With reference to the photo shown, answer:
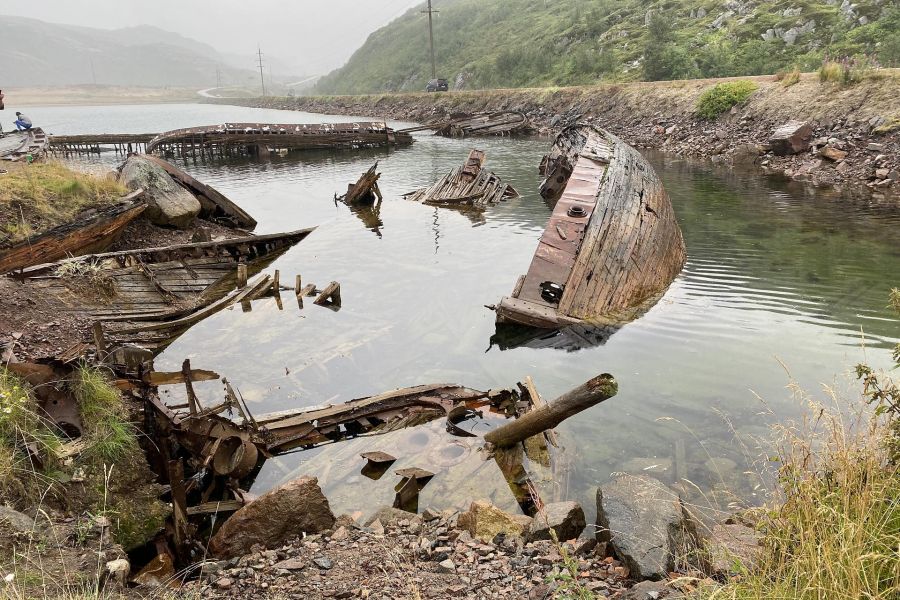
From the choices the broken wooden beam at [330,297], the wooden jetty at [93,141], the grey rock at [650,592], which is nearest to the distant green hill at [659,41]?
the broken wooden beam at [330,297]

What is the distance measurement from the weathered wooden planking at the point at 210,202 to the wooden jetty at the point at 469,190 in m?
9.53

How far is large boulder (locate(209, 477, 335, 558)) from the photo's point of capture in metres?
6.38

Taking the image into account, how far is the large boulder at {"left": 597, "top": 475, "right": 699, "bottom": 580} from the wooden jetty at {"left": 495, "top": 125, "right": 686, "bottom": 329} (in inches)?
213

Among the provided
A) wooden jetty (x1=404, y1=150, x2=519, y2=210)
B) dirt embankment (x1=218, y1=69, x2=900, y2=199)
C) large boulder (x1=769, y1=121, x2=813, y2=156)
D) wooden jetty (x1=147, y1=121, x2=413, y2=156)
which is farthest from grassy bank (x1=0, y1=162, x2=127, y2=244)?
wooden jetty (x1=147, y1=121, x2=413, y2=156)

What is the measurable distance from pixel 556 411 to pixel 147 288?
36.2ft

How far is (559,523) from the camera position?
246 inches

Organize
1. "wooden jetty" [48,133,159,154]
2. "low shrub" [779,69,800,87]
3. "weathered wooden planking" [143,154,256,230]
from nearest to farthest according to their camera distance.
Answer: "weathered wooden planking" [143,154,256,230] < "low shrub" [779,69,800,87] < "wooden jetty" [48,133,159,154]

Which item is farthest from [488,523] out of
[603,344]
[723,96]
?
[723,96]

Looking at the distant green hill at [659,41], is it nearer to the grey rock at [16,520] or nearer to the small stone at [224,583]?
the small stone at [224,583]

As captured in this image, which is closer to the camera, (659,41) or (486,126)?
(659,41)

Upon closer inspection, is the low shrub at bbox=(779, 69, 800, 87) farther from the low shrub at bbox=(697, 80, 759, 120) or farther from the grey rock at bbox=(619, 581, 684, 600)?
the grey rock at bbox=(619, 581, 684, 600)

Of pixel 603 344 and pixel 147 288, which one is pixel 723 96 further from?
Result: pixel 147 288

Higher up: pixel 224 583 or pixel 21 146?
pixel 21 146

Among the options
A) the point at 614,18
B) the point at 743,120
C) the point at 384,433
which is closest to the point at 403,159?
the point at 743,120
